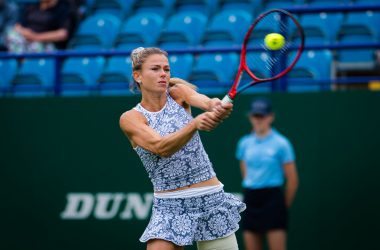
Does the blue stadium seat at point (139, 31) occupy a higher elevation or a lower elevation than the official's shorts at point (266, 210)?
higher

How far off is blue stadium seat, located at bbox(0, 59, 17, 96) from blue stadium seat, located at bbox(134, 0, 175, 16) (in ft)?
6.43

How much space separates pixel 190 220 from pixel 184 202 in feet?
0.38

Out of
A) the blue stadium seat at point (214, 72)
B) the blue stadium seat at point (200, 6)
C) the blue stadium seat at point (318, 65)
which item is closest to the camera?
the blue stadium seat at point (214, 72)

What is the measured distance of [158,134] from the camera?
477cm

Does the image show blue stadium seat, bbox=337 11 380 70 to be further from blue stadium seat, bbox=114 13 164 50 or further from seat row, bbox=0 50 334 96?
blue stadium seat, bbox=114 13 164 50

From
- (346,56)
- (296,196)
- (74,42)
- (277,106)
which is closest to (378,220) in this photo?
(296,196)

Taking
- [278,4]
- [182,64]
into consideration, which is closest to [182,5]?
[278,4]

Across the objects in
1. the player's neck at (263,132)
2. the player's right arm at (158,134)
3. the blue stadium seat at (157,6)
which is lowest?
the player's neck at (263,132)

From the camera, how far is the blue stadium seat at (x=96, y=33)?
10047mm

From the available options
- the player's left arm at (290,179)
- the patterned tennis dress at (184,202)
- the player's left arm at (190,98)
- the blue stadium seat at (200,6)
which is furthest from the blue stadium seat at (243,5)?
the patterned tennis dress at (184,202)

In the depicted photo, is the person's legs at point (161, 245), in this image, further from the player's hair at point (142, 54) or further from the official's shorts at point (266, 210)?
the official's shorts at point (266, 210)

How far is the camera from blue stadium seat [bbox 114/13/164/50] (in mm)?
9812

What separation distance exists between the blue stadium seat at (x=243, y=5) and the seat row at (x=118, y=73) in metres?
1.11

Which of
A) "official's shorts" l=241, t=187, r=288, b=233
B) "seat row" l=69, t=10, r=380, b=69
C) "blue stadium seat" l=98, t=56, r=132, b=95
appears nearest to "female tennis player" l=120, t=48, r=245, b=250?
"official's shorts" l=241, t=187, r=288, b=233
